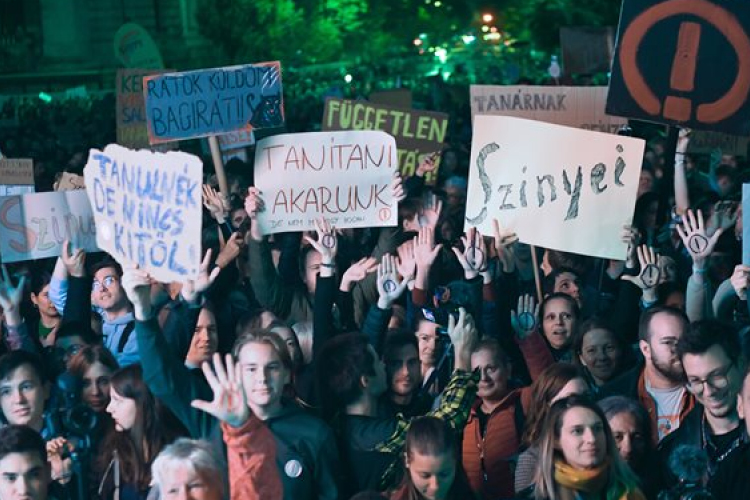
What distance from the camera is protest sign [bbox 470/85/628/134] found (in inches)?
504

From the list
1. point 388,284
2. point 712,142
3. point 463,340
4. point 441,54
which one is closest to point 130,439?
point 463,340

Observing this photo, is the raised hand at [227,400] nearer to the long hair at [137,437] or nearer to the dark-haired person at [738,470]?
the long hair at [137,437]

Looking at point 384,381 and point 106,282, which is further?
point 106,282

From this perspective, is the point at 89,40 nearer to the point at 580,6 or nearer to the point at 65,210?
the point at 580,6

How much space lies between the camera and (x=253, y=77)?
35.6ft

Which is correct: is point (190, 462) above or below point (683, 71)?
below

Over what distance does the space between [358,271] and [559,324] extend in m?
0.96

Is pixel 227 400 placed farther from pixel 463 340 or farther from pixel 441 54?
pixel 441 54

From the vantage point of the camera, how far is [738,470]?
5801mm

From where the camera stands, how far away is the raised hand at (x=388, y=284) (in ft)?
25.4

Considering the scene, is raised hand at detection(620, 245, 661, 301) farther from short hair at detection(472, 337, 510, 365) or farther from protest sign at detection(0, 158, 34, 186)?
protest sign at detection(0, 158, 34, 186)

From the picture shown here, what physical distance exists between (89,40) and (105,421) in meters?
41.3

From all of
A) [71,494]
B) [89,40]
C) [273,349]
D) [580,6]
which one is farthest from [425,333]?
[89,40]

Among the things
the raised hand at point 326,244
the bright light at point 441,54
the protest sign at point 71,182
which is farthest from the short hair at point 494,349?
the bright light at point 441,54
